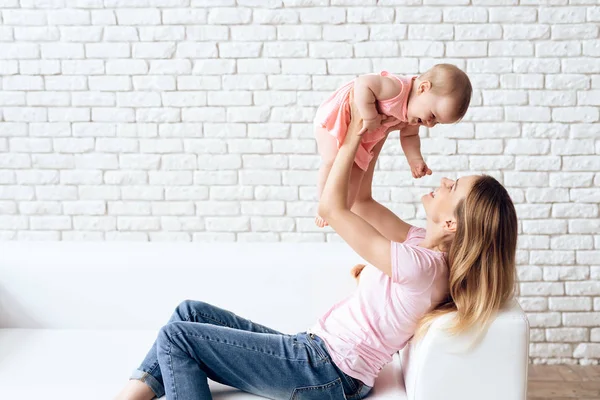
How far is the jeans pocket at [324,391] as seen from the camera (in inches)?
75.0

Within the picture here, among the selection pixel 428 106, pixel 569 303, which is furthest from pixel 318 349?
pixel 569 303

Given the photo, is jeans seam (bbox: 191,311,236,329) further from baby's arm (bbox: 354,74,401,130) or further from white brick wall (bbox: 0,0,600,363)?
white brick wall (bbox: 0,0,600,363)

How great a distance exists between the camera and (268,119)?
10.7 ft

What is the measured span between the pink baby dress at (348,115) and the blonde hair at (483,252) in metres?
0.30

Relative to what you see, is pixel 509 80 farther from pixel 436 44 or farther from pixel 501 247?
pixel 501 247

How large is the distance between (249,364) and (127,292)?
0.76m

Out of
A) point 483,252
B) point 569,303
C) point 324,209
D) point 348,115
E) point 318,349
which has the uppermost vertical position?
point 348,115

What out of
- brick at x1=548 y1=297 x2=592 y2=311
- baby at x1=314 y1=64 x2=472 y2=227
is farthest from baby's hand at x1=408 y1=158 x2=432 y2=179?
brick at x1=548 y1=297 x2=592 y2=311

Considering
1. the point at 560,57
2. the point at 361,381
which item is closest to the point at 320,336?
the point at 361,381

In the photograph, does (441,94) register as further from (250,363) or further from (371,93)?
(250,363)

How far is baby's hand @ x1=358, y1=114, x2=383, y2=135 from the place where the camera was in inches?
73.6

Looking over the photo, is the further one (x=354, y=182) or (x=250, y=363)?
(x=354, y=182)

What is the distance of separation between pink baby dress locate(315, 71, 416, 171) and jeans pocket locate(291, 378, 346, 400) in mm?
645

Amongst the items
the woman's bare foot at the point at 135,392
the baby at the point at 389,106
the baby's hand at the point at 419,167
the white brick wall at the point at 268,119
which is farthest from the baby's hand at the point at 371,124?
the white brick wall at the point at 268,119
